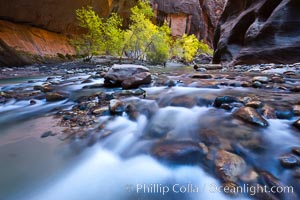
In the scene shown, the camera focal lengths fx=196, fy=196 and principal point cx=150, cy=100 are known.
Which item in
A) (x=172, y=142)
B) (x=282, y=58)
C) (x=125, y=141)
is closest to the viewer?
(x=172, y=142)

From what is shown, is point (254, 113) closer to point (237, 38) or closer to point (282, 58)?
point (282, 58)

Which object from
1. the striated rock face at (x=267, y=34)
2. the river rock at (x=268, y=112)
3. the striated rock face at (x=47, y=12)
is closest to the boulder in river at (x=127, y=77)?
the river rock at (x=268, y=112)

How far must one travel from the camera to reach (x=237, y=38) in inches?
462

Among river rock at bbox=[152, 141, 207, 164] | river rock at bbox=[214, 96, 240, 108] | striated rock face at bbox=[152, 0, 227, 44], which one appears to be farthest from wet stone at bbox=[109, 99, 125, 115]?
striated rock face at bbox=[152, 0, 227, 44]

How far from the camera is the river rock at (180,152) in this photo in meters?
1.48

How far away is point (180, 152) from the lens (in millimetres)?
1545

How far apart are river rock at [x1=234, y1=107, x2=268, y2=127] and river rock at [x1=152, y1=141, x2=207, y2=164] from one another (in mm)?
617

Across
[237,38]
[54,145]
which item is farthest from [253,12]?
[54,145]

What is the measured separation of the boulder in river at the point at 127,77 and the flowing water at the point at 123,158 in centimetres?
160

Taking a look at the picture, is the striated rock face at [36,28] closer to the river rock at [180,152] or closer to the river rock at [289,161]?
the river rock at [180,152]

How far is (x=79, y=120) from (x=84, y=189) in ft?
3.53

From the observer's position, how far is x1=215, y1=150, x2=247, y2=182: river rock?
1256 mm

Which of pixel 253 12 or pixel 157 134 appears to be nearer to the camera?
pixel 157 134

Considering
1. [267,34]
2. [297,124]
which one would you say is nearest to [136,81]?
[297,124]
